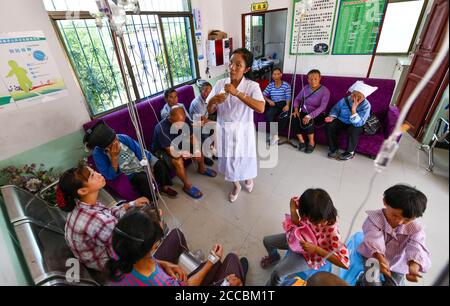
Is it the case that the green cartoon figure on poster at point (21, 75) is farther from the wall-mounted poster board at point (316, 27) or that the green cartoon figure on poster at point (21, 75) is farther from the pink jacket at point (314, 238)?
the wall-mounted poster board at point (316, 27)

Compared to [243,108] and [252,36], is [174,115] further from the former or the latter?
[252,36]

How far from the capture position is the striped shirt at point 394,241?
3.29 ft

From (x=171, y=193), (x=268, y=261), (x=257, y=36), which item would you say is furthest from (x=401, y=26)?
(x=171, y=193)

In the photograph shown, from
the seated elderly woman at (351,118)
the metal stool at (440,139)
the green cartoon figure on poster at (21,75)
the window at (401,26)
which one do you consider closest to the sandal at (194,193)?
the green cartoon figure on poster at (21,75)

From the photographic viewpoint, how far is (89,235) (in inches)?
39.4

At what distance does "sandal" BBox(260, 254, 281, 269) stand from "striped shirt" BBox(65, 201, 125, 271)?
1.01 metres

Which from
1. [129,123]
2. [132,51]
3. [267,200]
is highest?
[132,51]

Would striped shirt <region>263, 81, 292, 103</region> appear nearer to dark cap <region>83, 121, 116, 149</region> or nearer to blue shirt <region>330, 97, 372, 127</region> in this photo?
blue shirt <region>330, 97, 372, 127</region>

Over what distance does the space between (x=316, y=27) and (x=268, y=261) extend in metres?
3.08

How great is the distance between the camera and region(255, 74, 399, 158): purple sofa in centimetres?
246

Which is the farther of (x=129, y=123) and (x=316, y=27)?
(x=316, y=27)

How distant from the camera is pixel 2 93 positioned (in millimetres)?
1603

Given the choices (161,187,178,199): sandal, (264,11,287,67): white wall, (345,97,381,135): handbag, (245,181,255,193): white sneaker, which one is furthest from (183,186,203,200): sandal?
(264,11,287,67): white wall

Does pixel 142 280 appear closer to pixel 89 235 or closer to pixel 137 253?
pixel 137 253
